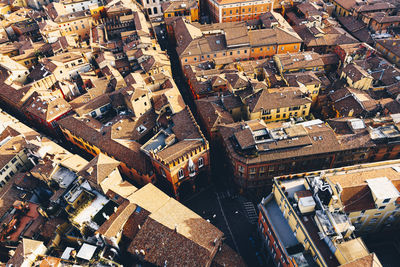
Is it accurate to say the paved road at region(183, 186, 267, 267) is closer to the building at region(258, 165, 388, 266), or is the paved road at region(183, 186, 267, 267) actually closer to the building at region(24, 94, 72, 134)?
the building at region(258, 165, 388, 266)

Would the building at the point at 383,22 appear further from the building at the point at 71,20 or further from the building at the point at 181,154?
the building at the point at 71,20

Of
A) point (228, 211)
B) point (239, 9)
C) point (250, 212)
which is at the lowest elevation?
point (228, 211)

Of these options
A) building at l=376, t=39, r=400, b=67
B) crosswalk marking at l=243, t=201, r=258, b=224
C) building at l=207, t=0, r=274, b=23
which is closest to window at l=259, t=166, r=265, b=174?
crosswalk marking at l=243, t=201, r=258, b=224

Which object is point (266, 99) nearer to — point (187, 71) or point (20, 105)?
point (187, 71)

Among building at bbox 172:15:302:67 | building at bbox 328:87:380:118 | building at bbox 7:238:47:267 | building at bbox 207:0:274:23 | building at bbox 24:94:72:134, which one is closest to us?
building at bbox 7:238:47:267

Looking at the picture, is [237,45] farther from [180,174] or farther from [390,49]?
[180,174]

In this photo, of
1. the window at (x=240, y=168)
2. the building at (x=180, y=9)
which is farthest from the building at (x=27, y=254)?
the building at (x=180, y=9)

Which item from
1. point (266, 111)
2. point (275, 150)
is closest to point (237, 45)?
point (266, 111)
